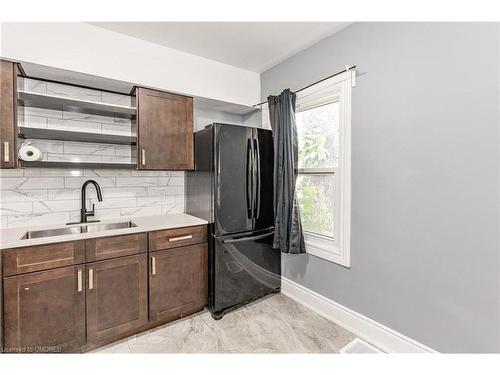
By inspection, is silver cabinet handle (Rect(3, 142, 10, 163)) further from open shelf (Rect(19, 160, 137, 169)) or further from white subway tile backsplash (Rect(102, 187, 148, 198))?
white subway tile backsplash (Rect(102, 187, 148, 198))

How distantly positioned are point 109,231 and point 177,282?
721 millimetres

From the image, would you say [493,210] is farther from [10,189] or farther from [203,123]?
[10,189]

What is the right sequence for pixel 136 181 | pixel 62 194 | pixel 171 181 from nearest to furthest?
pixel 62 194, pixel 136 181, pixel 171 181

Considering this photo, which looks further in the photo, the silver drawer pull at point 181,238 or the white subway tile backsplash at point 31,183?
the silver drawer pull at point 181,238

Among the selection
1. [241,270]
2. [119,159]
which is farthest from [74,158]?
[241,270]

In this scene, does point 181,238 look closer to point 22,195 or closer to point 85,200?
point 85,200

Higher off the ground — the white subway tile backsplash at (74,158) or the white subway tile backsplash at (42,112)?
the white subway tile backsplash at (42,112)

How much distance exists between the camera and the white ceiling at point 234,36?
84.0 inches

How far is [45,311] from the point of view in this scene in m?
1.71

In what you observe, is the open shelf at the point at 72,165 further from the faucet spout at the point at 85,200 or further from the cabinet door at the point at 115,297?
the cabinet door at the point at 115,297

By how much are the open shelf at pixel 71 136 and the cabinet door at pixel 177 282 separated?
1.11 meters

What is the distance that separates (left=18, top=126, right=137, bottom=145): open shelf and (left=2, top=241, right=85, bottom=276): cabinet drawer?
94 cm

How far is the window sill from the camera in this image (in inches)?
87.0

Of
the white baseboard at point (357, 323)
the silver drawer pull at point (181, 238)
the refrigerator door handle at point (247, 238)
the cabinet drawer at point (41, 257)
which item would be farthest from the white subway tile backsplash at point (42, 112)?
the white baseboard at point (357, 323)
